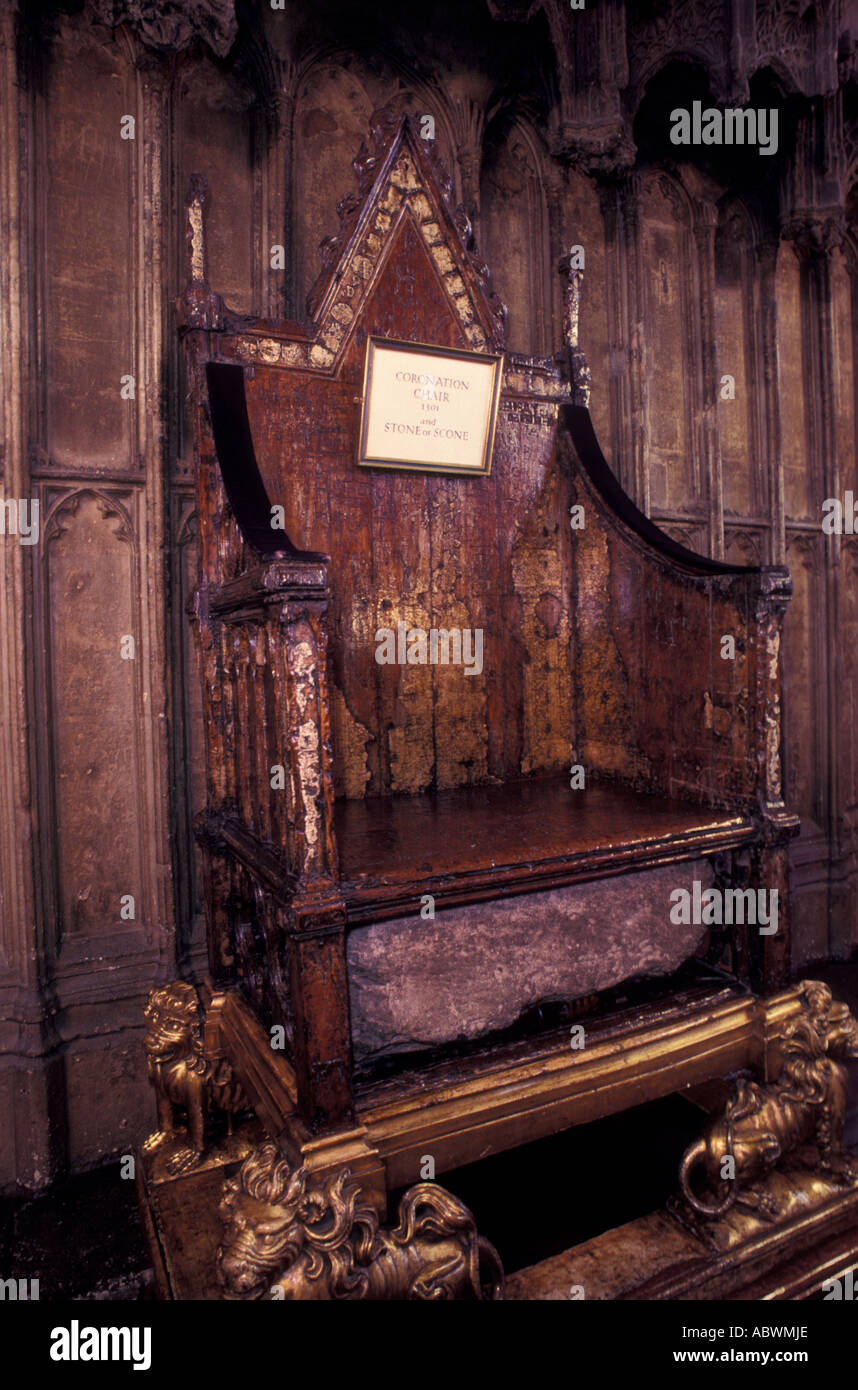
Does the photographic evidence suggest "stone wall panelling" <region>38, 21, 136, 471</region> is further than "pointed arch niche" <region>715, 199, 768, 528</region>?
No

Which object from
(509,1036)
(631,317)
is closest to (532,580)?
(509,1036)

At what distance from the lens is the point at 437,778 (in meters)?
2.34

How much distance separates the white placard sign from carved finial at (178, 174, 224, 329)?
44cm

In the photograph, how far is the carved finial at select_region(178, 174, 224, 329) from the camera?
1.99 m

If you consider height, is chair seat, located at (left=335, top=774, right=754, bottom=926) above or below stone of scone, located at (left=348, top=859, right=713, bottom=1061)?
above

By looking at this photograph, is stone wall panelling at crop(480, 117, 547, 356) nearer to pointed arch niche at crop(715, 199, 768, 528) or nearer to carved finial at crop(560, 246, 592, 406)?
carved finial at crop(560, 246, 592, 406)

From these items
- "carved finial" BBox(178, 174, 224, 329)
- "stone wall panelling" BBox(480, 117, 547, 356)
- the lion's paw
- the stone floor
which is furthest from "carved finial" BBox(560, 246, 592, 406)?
the lion's paw

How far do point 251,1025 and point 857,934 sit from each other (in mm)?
3514

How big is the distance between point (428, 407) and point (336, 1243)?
6.71ft

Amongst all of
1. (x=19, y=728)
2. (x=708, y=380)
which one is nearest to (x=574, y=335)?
(x=708, y=380)

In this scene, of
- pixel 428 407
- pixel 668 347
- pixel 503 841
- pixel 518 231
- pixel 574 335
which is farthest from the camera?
pixel 668 347

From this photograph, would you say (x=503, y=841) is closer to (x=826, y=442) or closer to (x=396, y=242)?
(x=396, y=242)

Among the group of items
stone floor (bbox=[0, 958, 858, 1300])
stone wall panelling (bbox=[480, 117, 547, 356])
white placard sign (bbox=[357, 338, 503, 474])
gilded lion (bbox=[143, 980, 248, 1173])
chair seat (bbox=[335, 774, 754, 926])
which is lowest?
stone floor (bbox=[0, 958, 858, 1300])

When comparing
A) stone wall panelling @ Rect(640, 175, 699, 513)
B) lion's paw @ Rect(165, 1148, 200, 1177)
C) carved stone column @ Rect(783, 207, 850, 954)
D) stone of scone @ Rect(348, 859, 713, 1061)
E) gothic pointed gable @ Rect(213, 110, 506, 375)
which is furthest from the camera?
carved stone column @ Rect(783, 207, 850, 954)
